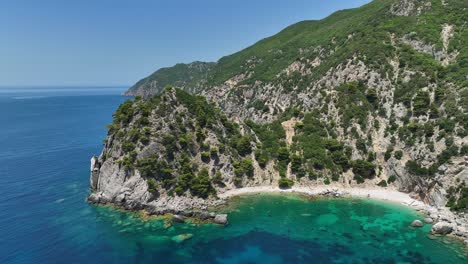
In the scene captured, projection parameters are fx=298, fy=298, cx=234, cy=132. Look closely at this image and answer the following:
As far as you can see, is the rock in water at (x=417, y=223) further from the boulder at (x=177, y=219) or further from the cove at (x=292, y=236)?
the boulder at (x=177, y=219)

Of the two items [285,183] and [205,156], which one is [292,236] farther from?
[205,156]

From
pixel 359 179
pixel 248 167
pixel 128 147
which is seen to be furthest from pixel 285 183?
pixel 128 147

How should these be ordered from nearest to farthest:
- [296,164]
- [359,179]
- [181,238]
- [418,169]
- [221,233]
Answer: [181,238] < [221,233] < [418,169] < [359,179] < [296,164]

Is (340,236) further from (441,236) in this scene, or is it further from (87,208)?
(87,208)

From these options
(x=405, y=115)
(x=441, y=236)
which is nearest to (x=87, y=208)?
(x=441, y=236)

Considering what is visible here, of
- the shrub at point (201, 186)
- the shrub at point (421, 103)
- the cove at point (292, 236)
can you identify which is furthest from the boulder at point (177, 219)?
the shrub at point (421, 103)

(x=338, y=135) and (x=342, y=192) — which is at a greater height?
(x=338, y=135)

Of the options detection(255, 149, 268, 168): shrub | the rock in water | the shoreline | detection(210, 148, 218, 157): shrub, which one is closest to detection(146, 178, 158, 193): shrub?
the shoreline

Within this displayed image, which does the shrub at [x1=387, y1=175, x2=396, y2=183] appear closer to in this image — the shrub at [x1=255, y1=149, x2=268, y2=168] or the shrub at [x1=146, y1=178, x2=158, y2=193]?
the shrub at [x1=255, y1=149, x2=268, y2=168]
